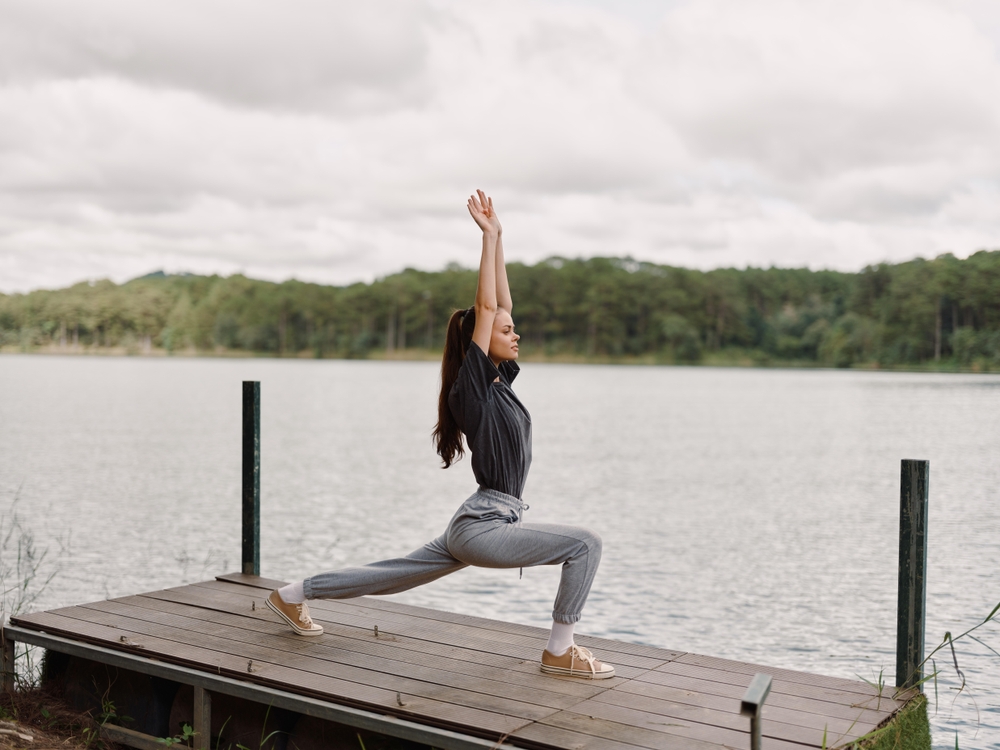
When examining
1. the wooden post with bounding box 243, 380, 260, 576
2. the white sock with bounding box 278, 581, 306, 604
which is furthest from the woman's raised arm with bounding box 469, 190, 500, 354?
the wooden post with bounding box 243, 380, 260, 576

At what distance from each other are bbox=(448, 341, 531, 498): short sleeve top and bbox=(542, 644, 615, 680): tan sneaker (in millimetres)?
731

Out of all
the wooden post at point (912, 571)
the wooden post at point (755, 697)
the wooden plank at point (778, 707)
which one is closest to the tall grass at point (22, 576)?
the wooden plank at point (778, 707)

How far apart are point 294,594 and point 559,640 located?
1.38 metres

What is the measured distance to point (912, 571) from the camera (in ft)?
14.7

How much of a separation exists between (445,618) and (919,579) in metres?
2.38

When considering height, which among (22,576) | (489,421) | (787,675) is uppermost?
(489,421)

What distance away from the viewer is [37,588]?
32.7ft

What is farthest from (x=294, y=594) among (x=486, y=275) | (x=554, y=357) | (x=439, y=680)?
(x=554, y=357)

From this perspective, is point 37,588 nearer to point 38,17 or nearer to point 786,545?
point 786,545

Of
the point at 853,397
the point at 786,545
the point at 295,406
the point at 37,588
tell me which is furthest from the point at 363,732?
the point at 853,397

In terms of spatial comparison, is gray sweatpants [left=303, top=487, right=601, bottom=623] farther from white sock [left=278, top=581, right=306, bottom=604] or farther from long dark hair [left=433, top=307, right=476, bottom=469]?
white sock [left=278, top=581, right=306, bottom=604]

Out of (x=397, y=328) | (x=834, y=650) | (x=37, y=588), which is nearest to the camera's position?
(x=834, y=650)

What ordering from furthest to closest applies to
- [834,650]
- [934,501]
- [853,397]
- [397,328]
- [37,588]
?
[397,328], [853,397], [934,501], [37,588], [834,650]

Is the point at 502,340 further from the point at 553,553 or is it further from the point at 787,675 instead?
the point at 787,675
